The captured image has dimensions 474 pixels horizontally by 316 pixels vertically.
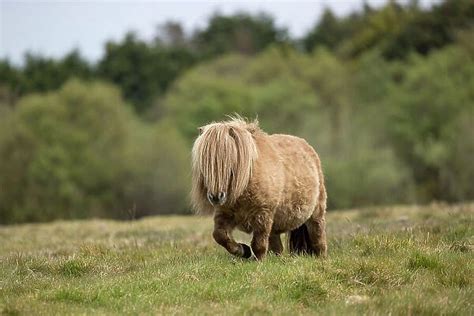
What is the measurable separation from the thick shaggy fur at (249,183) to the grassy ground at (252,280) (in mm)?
497


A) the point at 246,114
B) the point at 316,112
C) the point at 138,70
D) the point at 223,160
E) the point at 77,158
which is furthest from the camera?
Answer: the point at 138,70

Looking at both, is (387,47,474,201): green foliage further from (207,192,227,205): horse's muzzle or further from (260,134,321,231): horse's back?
(207,192,227,205): horse's muzzle

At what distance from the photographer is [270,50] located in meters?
74.6

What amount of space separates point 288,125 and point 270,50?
18.6 metres

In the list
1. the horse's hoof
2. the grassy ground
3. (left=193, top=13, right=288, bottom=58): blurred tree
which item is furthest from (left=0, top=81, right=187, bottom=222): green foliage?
the horse's hoof

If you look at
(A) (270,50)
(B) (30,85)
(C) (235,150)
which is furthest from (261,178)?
(A) (270,50)

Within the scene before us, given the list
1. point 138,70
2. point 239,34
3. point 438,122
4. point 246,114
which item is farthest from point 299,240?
point 239,34

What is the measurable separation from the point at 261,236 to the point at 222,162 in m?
1.18

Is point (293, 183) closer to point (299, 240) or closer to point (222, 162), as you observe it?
point (299, 240)

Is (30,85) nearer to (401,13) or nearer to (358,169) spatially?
(358,169)

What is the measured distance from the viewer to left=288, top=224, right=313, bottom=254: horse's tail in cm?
1193

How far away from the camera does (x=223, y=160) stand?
9.96 meters

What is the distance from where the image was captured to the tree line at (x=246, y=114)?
51344 mm

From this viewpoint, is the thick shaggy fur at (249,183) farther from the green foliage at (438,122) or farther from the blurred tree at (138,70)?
the blurred tree at (138,70)
